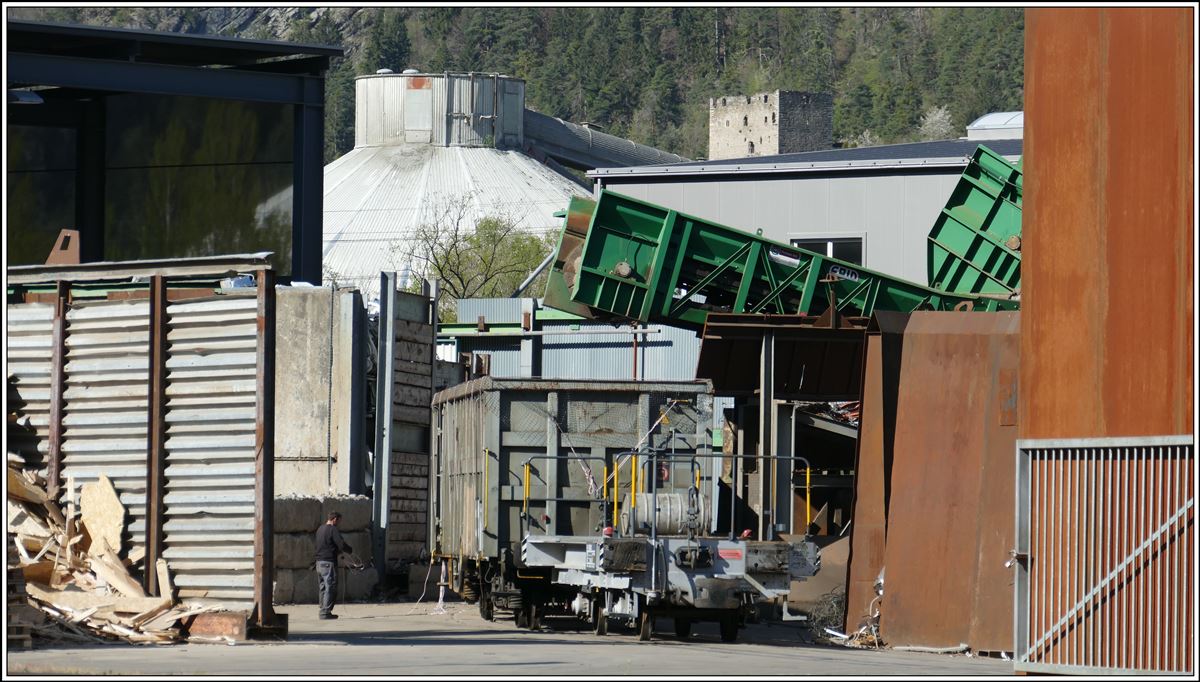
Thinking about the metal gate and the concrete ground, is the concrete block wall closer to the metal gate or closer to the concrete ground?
the concrete ground

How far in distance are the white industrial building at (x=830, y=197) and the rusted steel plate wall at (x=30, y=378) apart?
2030 centimetres

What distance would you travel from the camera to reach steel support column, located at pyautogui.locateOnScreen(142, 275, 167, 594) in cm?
1712

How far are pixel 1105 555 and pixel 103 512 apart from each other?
9.16 meters

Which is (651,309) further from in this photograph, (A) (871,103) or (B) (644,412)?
(A) (871,103)

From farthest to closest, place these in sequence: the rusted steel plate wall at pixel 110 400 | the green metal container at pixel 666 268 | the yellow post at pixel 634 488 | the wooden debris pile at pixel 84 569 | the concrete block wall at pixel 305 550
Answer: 1. the concrete block wall at pixel 305 550
2. the green metal container at pixel 666 268
3. the yellow post at pixel 634 488
4. the rusted steel plate wall at pixel 110 400
5. the wooden debris pile at pixel 84 569

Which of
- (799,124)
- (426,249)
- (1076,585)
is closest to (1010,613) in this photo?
(1076,585)

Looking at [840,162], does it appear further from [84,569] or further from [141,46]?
[84,569]

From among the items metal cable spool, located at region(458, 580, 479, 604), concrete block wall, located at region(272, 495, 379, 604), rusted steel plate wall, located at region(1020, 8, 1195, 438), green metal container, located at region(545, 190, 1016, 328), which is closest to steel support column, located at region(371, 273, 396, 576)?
concrete block wall, located at region(272, 495, 379, 604)

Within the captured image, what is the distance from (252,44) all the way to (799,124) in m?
120

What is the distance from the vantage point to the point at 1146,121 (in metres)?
14.5

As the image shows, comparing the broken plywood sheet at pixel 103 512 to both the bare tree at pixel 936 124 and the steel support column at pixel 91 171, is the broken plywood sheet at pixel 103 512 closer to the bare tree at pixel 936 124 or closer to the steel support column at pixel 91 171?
the steel support column at pixel 91 171

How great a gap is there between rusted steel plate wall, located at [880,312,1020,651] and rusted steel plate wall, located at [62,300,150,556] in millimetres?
7781

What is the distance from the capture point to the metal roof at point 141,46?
26.5 metres

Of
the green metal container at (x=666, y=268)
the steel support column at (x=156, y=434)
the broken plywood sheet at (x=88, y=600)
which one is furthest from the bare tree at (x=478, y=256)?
the broken plywood sheet at (x=88, y=600)
